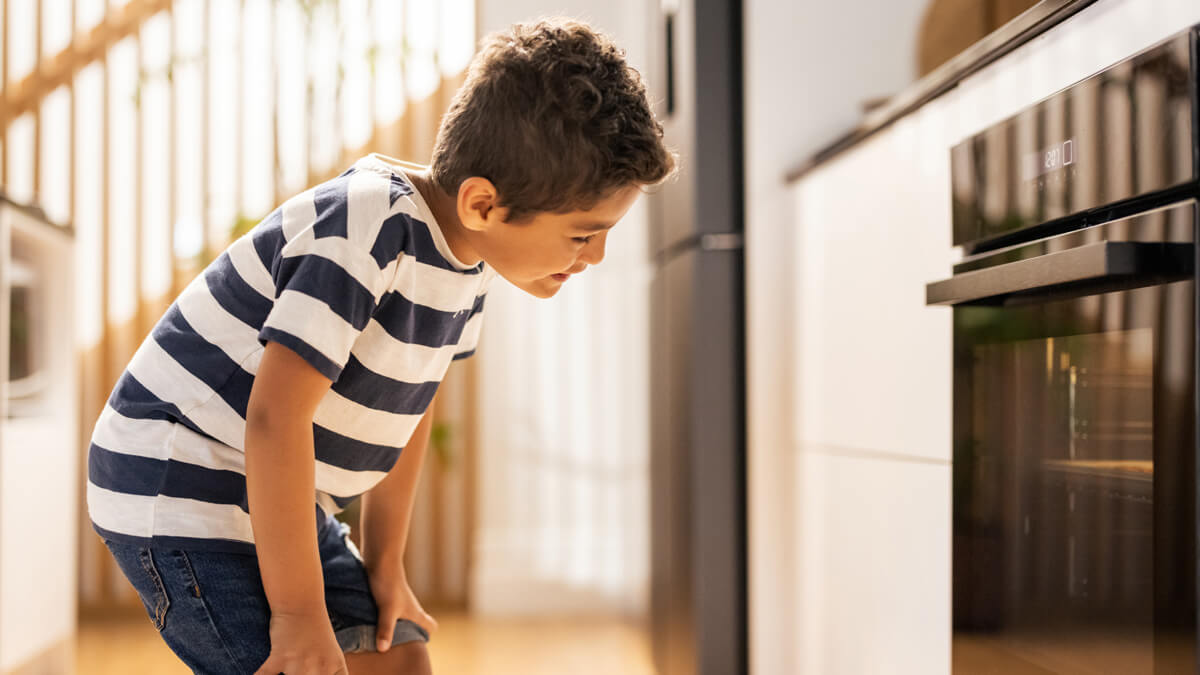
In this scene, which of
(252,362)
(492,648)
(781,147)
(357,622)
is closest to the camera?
(252,362)

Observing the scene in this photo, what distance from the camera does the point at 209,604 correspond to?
2.57 feet

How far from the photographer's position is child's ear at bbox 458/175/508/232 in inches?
30.9

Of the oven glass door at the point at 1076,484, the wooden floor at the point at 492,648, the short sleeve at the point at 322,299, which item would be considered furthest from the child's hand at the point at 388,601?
the wooden floor at the point at 492,648

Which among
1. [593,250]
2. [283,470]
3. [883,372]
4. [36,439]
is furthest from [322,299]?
[36,439]

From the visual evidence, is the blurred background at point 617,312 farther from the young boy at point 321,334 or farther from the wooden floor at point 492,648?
the young boy at point 321,334

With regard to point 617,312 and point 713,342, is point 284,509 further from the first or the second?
point 617,312

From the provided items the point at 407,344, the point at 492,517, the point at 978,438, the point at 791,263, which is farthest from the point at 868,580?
the point at 492,517

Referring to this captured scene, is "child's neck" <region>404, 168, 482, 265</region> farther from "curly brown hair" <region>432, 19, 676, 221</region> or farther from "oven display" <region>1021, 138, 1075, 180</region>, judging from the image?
"oven display" <region>1021, 138, 1075, 180</region>

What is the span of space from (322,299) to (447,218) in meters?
0.17

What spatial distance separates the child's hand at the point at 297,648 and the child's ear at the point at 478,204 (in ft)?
1.10

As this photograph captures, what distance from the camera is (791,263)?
66.3 inches

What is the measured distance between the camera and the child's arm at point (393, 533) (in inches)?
38.8

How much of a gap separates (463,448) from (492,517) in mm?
223

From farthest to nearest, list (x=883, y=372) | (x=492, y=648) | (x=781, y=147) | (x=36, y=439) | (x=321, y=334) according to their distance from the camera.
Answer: (x=492, y=648), (x=36, y=439), (x=781, y=147), (x=883, y=372), (x=321, y=334)
